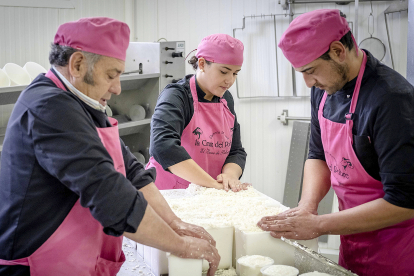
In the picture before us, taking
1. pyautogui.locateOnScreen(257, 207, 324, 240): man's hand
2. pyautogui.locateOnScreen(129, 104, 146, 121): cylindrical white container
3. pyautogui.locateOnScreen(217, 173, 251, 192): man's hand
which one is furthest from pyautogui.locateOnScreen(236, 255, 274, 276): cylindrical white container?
pyautogui.locateOnScreen(129, 104, 146, 121): cylindrical white container

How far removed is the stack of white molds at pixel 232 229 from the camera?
142 centimetres

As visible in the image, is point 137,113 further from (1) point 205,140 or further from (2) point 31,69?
(1) point 205,140

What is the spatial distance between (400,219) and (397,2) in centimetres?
293

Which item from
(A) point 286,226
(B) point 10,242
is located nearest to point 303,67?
(A) point 286,226

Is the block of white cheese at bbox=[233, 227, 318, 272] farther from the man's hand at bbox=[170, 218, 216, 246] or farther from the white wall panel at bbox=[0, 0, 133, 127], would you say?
the white wall panel at bbox=[0, 0, 133, 127]

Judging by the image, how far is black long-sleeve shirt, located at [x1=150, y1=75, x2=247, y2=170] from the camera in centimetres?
199

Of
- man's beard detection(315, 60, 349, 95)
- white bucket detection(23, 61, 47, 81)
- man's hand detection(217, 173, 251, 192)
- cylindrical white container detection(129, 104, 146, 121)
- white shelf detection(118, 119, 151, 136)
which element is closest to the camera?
man's beard detection(315, 60, 349, 95)

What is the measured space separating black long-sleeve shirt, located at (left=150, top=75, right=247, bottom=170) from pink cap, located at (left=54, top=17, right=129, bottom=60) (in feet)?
2.82

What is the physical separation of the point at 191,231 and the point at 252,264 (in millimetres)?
233

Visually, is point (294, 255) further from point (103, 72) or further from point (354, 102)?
point (103, 72)

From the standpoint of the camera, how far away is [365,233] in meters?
1.56

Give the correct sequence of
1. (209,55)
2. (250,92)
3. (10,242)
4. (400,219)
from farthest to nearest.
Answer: (250,92) < (209,55) < (400,219) < (10,242)

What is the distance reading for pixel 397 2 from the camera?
12.0 ft

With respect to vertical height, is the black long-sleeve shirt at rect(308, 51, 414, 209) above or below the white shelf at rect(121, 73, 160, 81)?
below
